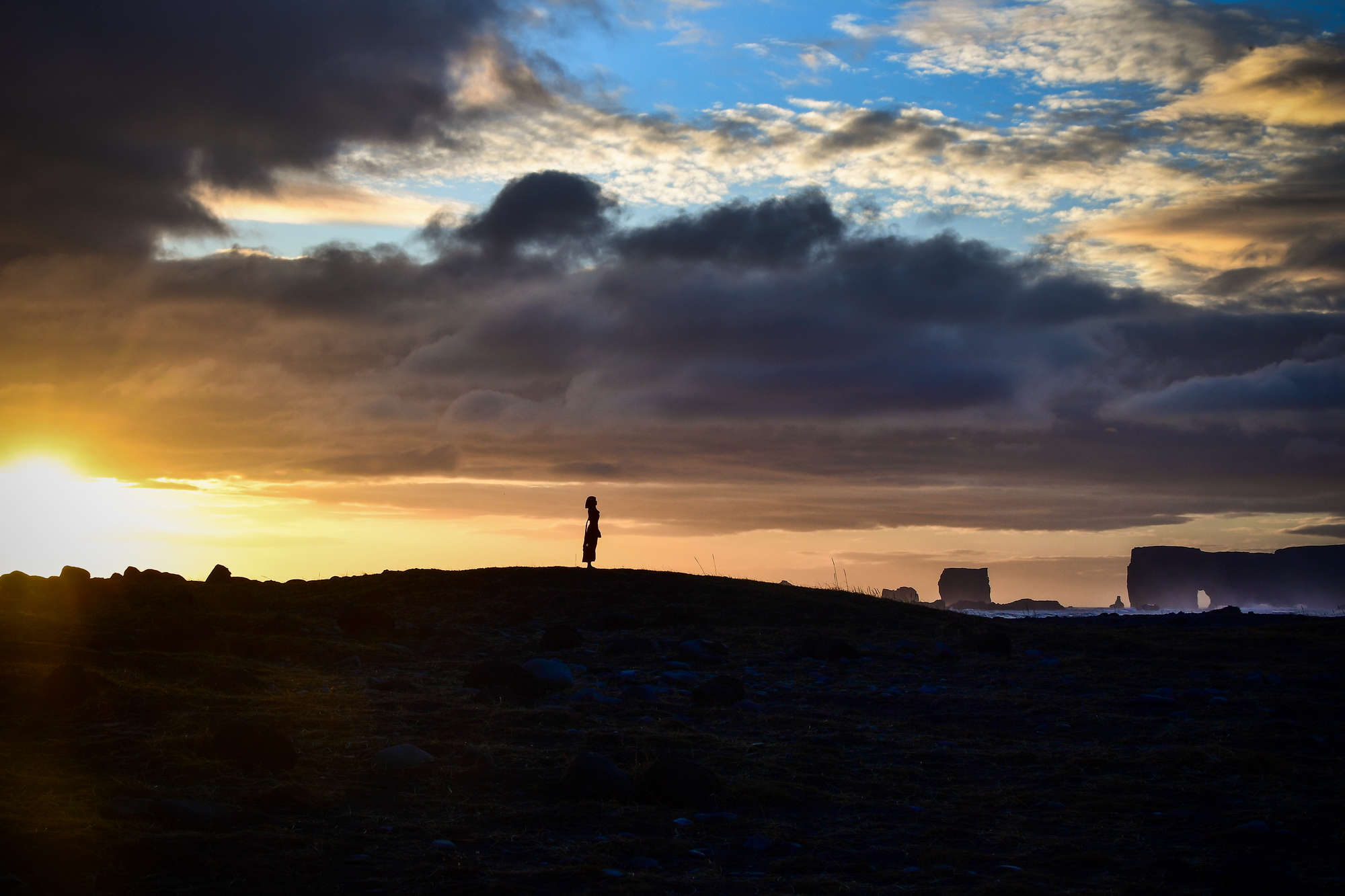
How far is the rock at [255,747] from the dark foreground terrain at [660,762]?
3 centimetres

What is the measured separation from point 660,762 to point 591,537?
64.0 feet

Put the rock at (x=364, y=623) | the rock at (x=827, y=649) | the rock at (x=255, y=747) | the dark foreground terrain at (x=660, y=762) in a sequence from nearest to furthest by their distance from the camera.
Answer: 1. the dark foreground terrain at (x=660, y=762)
2. the rock at (x=255, y=747)
3. the rock at (x=827, y=649)
4. the rock at (x=364, y=623)

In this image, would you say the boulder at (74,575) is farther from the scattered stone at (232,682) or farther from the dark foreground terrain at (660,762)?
the scattered stone at (232,682)

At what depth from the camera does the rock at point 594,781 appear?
9141 millimetres

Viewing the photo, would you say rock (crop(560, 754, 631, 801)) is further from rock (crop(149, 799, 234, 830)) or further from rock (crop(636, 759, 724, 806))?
rock (crop(149, 799, 234, 830))

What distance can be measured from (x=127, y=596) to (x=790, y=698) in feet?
50.3

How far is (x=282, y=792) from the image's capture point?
8586 millimetres

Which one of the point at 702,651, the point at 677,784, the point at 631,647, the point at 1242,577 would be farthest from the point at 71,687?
the point at 1242,577

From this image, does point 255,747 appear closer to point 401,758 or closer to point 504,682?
point 401,758

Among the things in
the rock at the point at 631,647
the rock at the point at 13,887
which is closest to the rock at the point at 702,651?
the rock at the point at 631,647

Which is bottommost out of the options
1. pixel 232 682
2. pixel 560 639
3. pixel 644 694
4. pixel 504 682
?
pixel 644 694

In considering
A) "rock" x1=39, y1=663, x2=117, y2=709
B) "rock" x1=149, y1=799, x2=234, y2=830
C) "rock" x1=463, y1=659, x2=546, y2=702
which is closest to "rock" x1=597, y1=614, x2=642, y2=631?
"rock" x1=463, y1=659, x2=546, y2=702

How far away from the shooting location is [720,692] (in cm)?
1393

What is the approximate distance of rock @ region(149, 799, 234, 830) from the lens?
25.3 ft
